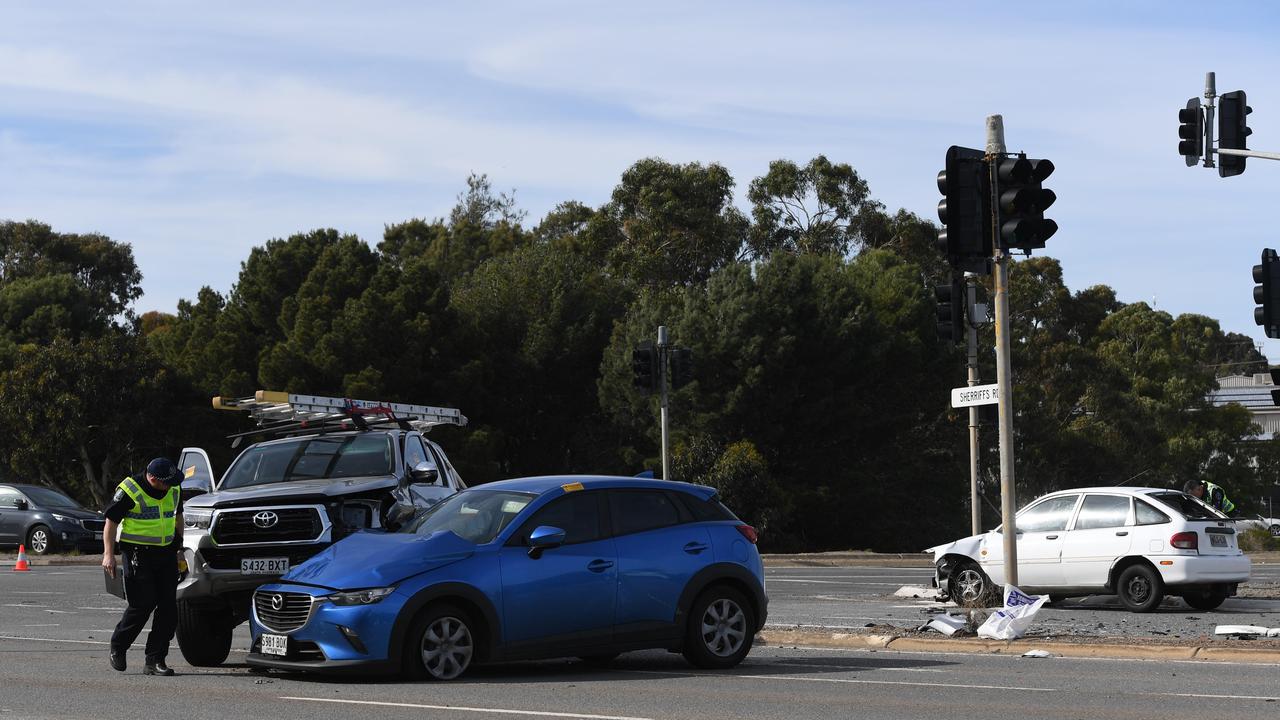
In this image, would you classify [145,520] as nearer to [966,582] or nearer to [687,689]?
[687,689]

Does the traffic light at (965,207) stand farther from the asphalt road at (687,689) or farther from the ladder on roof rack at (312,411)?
the ladder on roof rack at (312,411)

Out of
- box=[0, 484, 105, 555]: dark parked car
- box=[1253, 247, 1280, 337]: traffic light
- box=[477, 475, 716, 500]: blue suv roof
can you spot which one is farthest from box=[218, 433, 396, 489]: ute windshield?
box=[0, 484, 105, 555]: dark parked car

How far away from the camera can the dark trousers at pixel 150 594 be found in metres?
12.4

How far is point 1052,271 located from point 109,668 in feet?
202

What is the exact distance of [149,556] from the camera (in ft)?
40.7

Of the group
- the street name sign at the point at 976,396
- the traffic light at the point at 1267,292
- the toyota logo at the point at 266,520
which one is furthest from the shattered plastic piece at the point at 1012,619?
the traffic light at the point at 1267,292

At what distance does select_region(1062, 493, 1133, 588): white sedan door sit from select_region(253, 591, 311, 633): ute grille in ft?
35.8

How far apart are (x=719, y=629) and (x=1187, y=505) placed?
8.58 m

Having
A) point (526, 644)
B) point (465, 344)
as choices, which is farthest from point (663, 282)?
point (526, 644)

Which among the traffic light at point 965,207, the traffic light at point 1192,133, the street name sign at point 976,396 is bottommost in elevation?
the street name sign at point 976,396

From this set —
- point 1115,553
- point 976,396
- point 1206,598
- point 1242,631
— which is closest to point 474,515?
point 976,396

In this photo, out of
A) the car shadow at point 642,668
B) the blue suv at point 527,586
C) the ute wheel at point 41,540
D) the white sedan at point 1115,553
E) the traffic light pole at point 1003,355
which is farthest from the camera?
the ute wheel at point 41,540

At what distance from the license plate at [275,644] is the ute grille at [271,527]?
4.49 feet

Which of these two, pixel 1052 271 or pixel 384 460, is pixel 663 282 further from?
pixel 384 460
